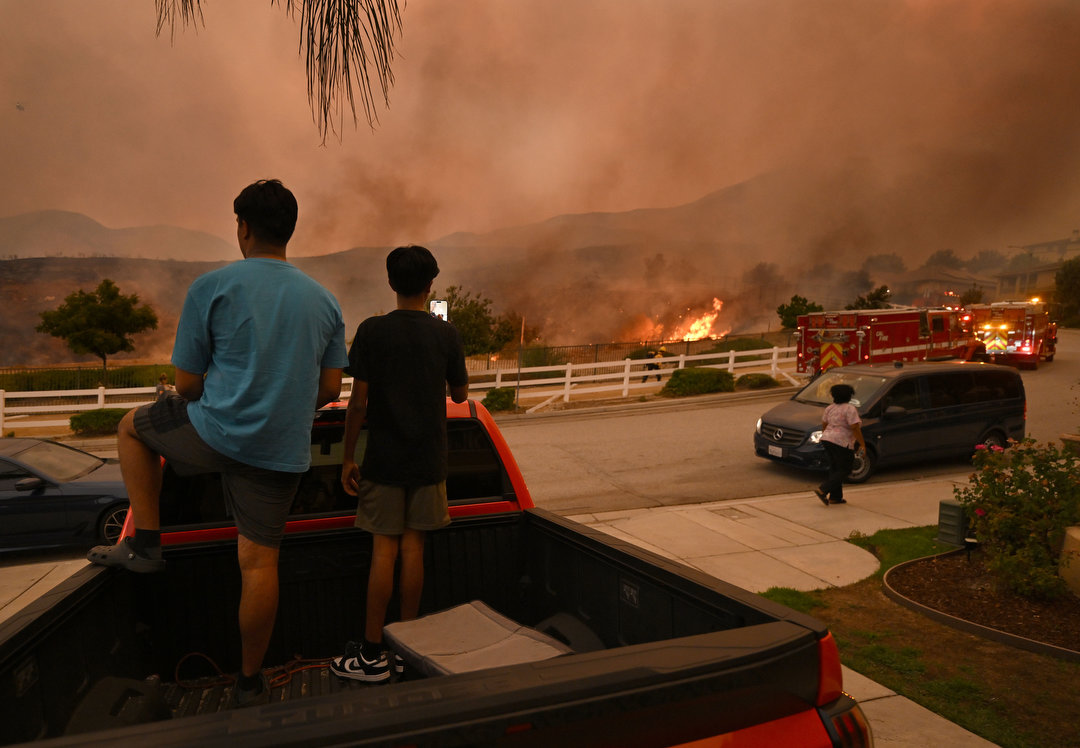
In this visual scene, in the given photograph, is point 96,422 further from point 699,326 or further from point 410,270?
point 699,326

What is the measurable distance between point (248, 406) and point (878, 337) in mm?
22117

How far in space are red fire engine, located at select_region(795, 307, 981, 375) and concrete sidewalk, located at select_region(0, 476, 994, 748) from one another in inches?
453

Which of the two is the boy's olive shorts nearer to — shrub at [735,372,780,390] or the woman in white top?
the woman in white top

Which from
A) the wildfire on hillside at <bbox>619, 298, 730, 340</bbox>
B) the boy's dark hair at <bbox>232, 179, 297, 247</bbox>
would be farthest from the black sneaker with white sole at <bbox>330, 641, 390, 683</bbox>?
the wildfire on hillside at <bbox>619, 298, 730, 340</bbox>

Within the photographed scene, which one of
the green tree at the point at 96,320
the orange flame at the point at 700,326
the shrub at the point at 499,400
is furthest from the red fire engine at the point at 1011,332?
the orange flame at the point at 700,326

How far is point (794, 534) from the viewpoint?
821 cm

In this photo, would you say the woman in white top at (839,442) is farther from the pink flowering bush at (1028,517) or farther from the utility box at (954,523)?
the pink flowering bush at (1028,517)

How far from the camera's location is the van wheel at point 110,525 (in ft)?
27.3

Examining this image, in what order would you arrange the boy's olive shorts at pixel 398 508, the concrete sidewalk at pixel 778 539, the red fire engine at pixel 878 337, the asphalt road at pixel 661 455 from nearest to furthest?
the boy's olive shorts at pixel 398 508
the concrete sidewalk at pixel 778 539
the asphalt road at pixel 661 455
the red fire engine at pixel 878 337

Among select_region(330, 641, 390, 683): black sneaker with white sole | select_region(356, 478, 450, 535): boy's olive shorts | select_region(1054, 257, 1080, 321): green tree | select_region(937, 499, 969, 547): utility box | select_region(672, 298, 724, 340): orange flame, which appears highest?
select_region(1054, 257, 1080, 321): green tree

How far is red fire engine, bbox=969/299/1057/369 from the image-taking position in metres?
27.0

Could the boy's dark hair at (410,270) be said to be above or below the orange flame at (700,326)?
below

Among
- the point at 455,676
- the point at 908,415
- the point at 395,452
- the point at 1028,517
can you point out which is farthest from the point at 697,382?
the point at 455,676

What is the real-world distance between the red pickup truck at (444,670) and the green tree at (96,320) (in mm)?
40412
